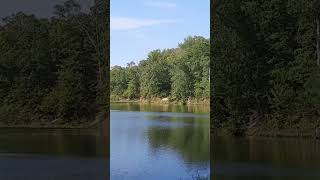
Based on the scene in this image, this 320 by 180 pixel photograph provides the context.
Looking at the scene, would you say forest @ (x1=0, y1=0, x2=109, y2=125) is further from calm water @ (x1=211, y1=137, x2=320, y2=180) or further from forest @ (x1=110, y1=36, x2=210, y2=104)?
forest @ (x1=110, y1=36, x2=210, y2=104)

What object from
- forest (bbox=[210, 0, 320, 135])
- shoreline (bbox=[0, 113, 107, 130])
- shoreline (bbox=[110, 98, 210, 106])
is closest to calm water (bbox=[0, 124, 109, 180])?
shoreline (bbox=[0, 113, 107, 130])

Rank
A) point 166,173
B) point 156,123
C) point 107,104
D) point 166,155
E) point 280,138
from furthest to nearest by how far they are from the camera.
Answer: point 156,123 < point 107,104 < point 280,138 < point 166,155 < point 166,173

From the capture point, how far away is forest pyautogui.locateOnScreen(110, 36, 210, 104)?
38.2 meters

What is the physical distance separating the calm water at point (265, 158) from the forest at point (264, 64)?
133cm

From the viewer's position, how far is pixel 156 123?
100 feet

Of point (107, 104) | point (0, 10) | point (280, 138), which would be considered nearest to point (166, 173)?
point (280, 138)

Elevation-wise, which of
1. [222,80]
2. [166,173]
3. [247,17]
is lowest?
[166,173]

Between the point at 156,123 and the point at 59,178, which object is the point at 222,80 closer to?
the point at 156,123

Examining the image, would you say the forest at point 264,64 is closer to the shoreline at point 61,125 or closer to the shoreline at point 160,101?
the shoreline at point 61,125

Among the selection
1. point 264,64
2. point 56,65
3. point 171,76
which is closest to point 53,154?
point 264,64

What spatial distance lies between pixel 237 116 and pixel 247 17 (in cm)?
413

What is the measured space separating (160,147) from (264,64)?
6466 millimetres

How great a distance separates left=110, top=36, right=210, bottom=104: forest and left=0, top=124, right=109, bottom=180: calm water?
1170 centimetres

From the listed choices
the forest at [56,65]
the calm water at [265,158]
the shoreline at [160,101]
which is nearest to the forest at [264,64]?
the calm water at [265,158]
